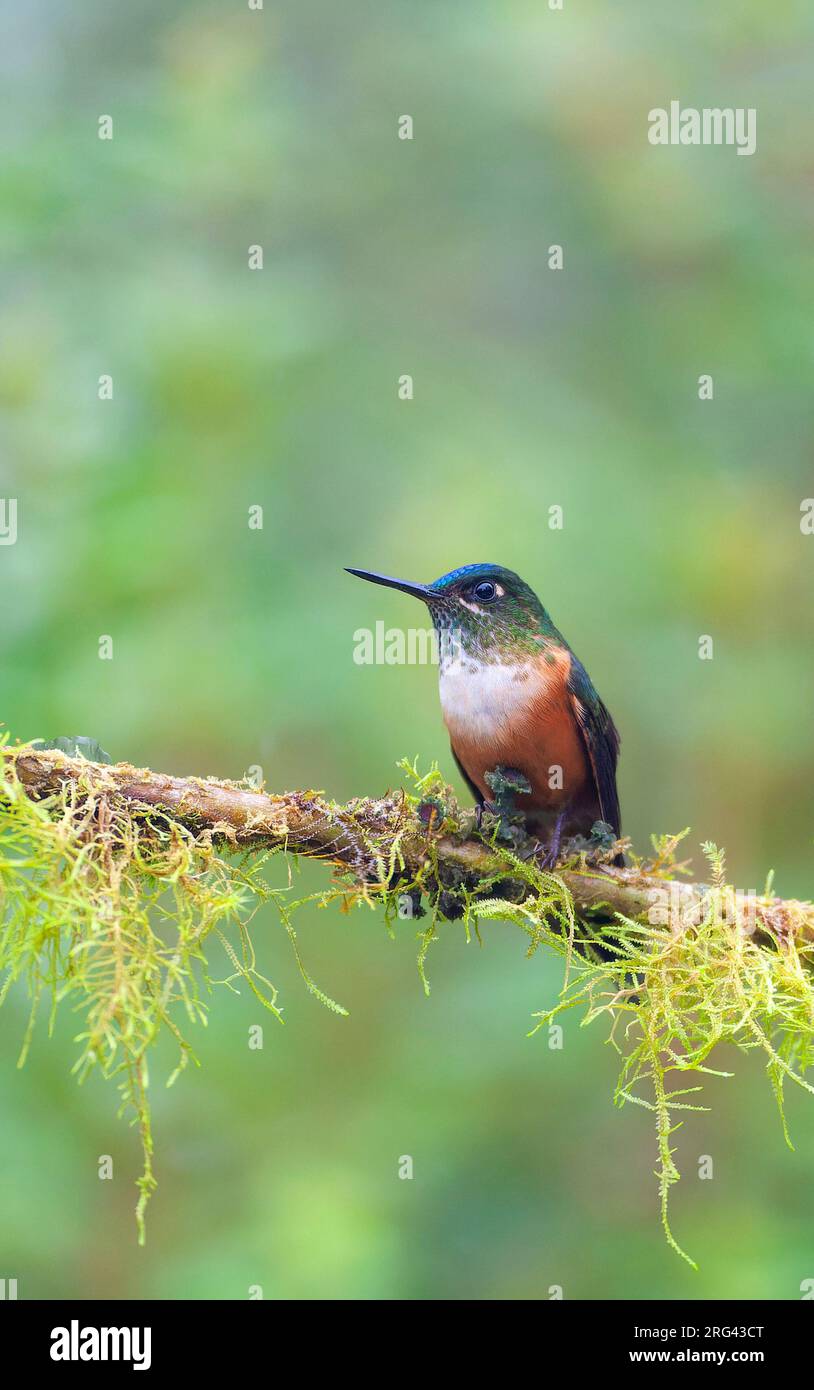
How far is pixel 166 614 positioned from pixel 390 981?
78.2 inches

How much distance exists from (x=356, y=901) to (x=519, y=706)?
896 millimetres

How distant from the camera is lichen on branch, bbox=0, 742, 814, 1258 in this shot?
2.29 meters

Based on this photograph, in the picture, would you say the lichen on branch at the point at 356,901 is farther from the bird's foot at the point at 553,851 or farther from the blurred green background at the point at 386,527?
the blurred green background at the point at 386,527

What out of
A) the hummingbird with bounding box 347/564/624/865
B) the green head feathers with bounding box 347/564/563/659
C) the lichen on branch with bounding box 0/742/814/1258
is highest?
the green head feathers with bounding box 347/564/563/659

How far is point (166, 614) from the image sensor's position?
509 centimetres

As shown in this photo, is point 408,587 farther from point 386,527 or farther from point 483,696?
point 386,527

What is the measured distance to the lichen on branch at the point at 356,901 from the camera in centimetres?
229

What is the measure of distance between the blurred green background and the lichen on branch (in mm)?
2118

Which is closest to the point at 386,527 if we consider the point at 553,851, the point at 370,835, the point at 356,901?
the point at 553,851

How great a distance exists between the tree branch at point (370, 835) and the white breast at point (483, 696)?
46 centimetres

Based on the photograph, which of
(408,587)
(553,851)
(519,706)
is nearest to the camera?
(553,851)

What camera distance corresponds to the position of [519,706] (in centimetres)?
332

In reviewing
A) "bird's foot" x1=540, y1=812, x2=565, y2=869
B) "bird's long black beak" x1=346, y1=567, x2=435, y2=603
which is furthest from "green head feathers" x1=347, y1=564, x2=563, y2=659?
"bird's foot" x1=540, y1=812, x2=565, y2=869

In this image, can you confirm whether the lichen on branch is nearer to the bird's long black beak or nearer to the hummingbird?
the hummingbird
